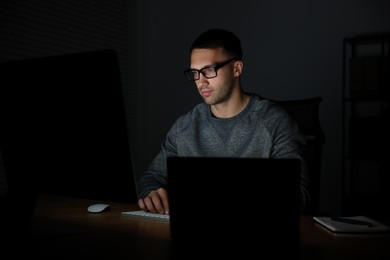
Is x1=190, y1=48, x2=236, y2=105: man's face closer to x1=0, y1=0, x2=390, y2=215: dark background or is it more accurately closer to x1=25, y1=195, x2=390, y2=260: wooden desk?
x1=25, y1=195, x2=390, y2=260: wooden desk

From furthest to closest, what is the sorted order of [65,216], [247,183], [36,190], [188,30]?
[188,30] → [65,216] → [36,190] → [247,183]

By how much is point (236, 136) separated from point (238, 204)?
997 millimetres

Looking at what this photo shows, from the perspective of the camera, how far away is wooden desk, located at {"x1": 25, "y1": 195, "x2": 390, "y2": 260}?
84 centimetres

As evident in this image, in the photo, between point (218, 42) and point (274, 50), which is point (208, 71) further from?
point (274, 50)

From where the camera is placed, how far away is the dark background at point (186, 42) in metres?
3.13

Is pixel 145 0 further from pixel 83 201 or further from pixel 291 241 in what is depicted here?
pixel 291 241

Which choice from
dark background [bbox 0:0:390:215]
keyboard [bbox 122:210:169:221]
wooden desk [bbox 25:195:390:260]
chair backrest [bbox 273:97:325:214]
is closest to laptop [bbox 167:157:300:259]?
wooden desk [bbox 25:195:390:260]

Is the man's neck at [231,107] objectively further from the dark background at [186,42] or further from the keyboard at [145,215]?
the dark background at [186,42]

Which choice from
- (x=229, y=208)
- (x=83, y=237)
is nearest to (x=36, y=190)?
(x=83, y=237)

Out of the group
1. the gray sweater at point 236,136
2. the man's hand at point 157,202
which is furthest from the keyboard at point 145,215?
the gray sweater at point 236,136

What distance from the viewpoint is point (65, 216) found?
1.24 meters

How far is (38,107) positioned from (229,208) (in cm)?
49

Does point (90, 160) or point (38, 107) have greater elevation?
point (38, 107)

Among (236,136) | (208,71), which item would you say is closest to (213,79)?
(208,71)
